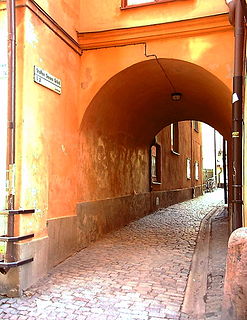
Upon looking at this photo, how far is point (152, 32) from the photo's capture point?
6.49m

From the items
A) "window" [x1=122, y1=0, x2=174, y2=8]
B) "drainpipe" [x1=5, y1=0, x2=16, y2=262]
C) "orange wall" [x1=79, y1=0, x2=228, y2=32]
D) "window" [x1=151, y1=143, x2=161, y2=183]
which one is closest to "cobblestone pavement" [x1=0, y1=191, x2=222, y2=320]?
"drainpipe" [x1=5, y1=0, x2=16, y2=262]

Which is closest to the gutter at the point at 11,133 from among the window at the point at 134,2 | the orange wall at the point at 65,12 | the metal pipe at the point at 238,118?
the orange wall at the point at 65,12

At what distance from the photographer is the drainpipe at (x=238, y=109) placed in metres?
5.34

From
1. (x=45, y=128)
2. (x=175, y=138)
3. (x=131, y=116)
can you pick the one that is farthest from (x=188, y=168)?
(x=45, y=128)

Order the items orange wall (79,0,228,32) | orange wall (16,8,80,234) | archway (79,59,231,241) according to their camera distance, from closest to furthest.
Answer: orange wall (16,8,80,234) → orange wall (79,0,228,32) → archway (79,59,231,241)

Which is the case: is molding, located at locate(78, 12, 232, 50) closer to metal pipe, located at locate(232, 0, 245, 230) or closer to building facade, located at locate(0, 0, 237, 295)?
building facade, located at locate(0, 0, 237, 295)

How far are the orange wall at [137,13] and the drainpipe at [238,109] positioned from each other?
3.04ft

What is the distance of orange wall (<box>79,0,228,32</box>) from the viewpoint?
632 cm

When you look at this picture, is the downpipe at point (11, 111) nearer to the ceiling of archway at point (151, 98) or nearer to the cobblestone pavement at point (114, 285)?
the cobblestone pavement at point (114, 285)

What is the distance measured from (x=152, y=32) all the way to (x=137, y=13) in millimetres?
562

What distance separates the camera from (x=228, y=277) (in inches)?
126

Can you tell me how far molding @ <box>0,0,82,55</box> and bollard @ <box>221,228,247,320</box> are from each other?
429 centimetres

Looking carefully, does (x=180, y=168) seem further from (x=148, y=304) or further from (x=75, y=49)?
(x=148, y=304)

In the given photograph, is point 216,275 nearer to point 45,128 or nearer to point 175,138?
point 45,128
